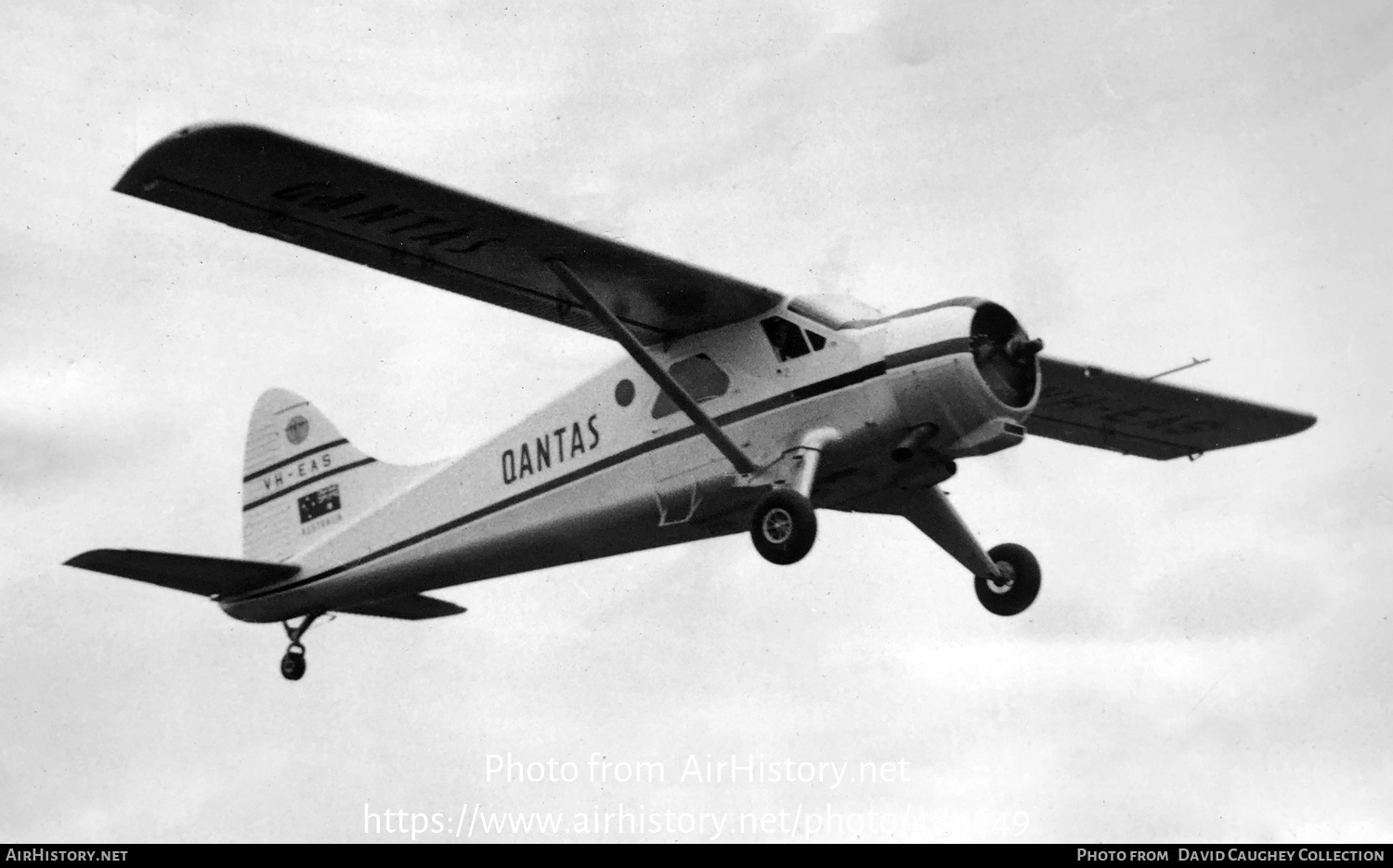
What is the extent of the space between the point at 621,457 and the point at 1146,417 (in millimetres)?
5929

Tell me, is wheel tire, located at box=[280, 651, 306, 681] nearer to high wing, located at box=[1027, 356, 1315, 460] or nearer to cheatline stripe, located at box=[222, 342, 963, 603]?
cheatline stripe, located at box=[222, 342, 963, 603]

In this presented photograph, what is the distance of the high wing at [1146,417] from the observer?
661 inches

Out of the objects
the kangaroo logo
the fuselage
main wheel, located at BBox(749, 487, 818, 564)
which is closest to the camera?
main wheel, located at BBox(749, 487, 818, 564)

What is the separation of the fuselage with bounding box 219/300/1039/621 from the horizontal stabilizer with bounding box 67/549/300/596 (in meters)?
0.48

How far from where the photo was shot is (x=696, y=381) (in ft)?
48.1

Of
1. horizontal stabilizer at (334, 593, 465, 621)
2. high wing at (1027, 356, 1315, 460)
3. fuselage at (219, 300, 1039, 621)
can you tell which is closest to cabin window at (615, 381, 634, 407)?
fuselage at (219, 300, 1039, 621)

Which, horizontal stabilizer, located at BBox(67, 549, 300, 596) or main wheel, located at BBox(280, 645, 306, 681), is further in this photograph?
main wheel, located at BBox(280, 645, 306, 681)

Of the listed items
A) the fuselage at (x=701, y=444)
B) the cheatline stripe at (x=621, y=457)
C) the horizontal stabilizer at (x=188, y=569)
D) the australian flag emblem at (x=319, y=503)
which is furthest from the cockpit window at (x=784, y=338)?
the horizontal stabilizer at (x=188, y=569)

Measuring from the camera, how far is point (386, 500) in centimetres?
1748

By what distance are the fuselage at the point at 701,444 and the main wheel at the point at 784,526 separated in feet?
1.94

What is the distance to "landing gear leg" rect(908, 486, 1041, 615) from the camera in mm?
15281

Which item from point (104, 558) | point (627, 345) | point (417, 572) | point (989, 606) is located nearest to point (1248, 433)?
point (989, 606)
